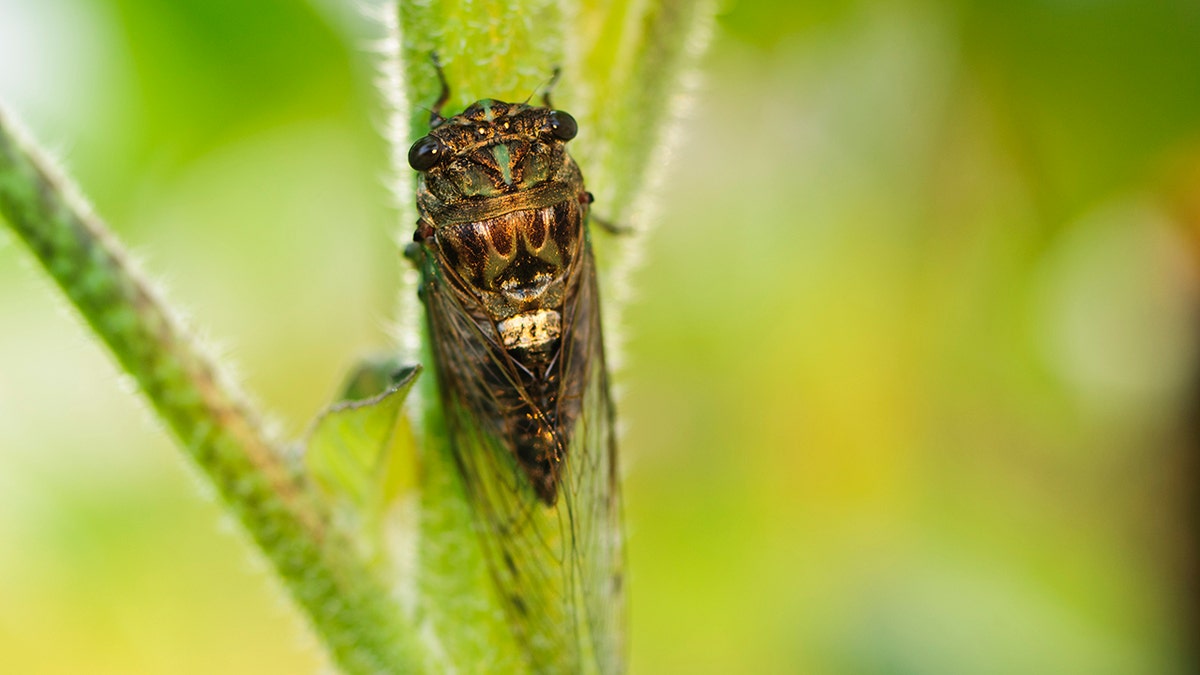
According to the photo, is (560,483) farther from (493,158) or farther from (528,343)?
(493,158)

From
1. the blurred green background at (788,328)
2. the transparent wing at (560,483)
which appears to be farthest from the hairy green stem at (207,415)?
the blurred green background at (788,328)

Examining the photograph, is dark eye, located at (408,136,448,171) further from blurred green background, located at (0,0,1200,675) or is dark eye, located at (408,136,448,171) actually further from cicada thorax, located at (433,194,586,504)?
blurred green background, located at (0,0,1200,675)

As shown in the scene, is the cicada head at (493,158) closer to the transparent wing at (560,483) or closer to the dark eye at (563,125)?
the dark eye at (563,125)

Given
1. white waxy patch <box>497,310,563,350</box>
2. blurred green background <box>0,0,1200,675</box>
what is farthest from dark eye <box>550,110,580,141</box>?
blurred green background <box>0,0,1200,675</box>

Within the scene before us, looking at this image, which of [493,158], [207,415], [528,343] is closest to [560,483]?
[528,343]

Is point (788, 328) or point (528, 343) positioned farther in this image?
point (788, 328)

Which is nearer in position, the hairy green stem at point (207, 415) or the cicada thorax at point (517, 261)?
the hairy green stem at point (207, 415)
